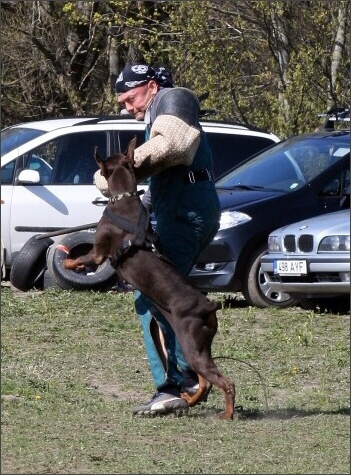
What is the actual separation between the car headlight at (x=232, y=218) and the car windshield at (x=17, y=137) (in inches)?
123

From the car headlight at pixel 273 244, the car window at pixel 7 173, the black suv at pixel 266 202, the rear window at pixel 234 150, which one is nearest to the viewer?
the car headlight at pixel 273 244

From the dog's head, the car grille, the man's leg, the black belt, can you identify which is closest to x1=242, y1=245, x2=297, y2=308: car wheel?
the car grille

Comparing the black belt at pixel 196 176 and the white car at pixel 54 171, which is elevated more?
the black belt at pixel 196 176

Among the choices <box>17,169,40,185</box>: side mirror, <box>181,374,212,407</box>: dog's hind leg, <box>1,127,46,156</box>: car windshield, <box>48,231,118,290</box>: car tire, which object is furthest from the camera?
<box>1,127,46,156</box>: car windshield

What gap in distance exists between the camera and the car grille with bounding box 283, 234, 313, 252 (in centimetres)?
1054

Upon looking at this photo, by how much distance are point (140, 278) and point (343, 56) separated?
12.2 m

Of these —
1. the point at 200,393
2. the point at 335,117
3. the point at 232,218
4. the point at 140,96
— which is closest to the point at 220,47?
the point at 335,117

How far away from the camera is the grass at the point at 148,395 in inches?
210

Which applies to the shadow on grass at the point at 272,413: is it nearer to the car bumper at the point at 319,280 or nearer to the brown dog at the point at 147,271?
the brown dog at the point at 147,271

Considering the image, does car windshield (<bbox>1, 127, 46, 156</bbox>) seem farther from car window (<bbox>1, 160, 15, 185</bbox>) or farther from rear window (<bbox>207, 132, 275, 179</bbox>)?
rear window (<bbox>207, 132, 275, 179</bbox>)

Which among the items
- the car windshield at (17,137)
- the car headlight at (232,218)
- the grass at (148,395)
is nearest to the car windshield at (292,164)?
the car headlight at (232,218)

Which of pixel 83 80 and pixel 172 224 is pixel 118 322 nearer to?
pixel 172 224

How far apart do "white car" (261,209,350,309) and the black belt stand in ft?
12.7

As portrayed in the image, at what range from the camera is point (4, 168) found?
13117mm
